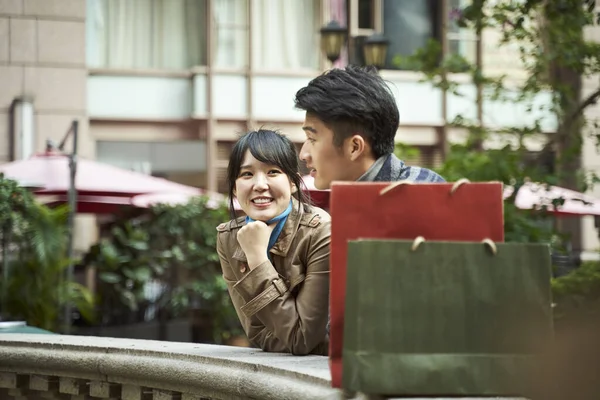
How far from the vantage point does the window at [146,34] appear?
19.1 metres

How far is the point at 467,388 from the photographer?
8.04 ft

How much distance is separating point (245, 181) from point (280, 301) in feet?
1.52

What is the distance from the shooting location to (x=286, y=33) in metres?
20.1

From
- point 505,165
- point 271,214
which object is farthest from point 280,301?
point 505,165

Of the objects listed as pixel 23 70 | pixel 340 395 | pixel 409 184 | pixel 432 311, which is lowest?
pixel 340 395

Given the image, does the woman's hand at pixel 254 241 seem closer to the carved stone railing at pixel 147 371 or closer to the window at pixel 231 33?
the carved stone railing at pixel 147 371

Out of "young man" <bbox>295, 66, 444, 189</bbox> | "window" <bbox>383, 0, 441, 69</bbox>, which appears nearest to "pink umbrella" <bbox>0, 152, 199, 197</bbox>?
"window" <bbox>383, 0, 441, 69</bbox>

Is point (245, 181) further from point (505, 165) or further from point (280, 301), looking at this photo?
point (505, 165)

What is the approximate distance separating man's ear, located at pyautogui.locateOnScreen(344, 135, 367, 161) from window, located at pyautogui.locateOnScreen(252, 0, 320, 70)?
16.7m

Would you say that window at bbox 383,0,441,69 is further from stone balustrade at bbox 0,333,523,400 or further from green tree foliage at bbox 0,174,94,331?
stone balustrade at bbox 0,333,523,400

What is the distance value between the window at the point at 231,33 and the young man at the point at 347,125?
16466mm

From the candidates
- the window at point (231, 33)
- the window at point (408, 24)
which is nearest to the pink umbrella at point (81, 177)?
the window at point (231, 33)

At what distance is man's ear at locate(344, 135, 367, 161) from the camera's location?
3.33m

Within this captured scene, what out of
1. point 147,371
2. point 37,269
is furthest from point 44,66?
point 147,371
